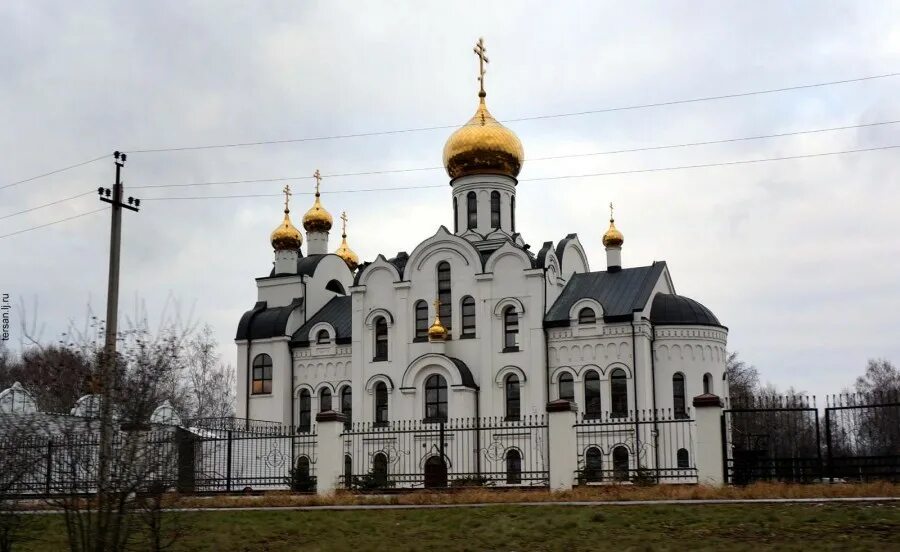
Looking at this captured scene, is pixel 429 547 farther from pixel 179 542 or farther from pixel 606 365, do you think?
pixel 606 365

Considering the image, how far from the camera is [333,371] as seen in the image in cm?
3309

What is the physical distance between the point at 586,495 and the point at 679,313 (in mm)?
13958

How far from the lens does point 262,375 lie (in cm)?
3388

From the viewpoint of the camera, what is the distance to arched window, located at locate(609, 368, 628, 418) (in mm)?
28859

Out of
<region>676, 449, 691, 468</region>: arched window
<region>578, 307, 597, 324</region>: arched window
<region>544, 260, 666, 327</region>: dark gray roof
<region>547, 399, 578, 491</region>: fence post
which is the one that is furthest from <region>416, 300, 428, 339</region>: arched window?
<region>547, 399, 578, 491</region>: fence post

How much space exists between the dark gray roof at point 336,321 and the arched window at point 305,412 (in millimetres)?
1661

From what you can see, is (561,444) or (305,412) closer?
(561,444)

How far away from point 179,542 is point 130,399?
290cm

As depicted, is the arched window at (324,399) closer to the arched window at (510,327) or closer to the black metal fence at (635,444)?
the arched window at (510,327)

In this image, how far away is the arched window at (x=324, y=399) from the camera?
33000 mm

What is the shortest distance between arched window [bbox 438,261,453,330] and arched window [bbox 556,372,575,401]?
12.9 ft

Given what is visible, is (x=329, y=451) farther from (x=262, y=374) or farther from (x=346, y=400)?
(x=262, y=374)

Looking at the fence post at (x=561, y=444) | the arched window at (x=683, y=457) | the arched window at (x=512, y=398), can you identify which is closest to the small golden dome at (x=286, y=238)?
the arched window at (x=512, y=398)

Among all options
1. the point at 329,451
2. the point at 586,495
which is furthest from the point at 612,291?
the point at 586,495
